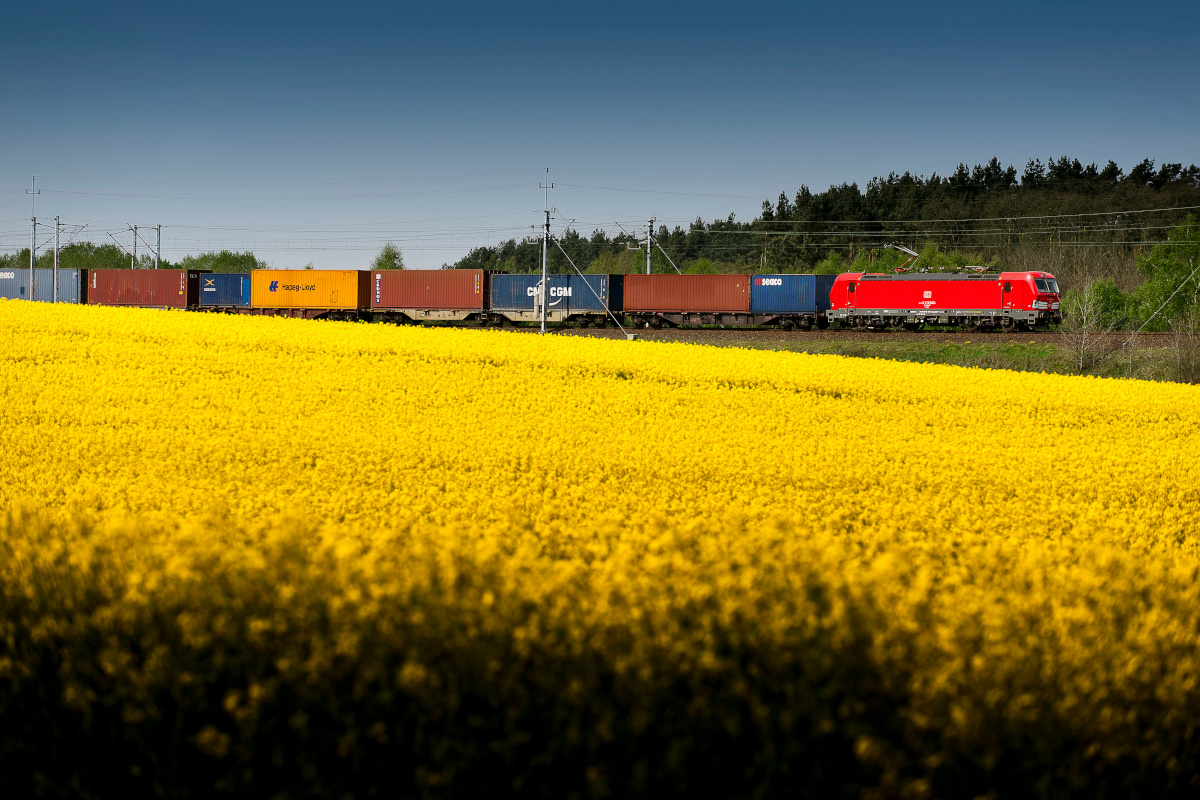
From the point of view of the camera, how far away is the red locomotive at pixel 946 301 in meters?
48.7

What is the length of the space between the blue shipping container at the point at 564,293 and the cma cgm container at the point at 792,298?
9.02m

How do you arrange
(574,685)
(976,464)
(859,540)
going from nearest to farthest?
(574,685)
(859,540)
(976,464)

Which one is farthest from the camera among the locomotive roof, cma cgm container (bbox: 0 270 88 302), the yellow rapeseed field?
cma cgm container (bbox: 0 270 88 302)

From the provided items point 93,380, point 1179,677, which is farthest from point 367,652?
point 93,380

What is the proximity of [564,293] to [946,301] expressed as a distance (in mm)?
21619

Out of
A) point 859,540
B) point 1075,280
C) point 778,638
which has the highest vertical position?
point 1075,280

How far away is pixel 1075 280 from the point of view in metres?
95.3

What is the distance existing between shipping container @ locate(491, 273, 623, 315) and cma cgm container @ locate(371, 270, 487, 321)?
1672 millimetres

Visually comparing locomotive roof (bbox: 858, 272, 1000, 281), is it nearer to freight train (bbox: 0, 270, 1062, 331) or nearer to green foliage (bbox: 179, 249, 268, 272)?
freight train (bbox: 0, 270, 1062, 331)

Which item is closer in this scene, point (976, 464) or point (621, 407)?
point (976, 464)

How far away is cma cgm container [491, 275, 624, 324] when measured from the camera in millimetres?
54219

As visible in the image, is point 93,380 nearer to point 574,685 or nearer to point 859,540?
point 859,540

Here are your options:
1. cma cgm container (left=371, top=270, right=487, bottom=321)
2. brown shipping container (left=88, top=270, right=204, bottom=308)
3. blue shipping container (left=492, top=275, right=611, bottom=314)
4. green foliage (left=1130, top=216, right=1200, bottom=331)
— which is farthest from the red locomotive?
brown shipping container (left=88, top=270, right=204, bottom=308)

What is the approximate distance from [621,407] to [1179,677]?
10.7 meters
